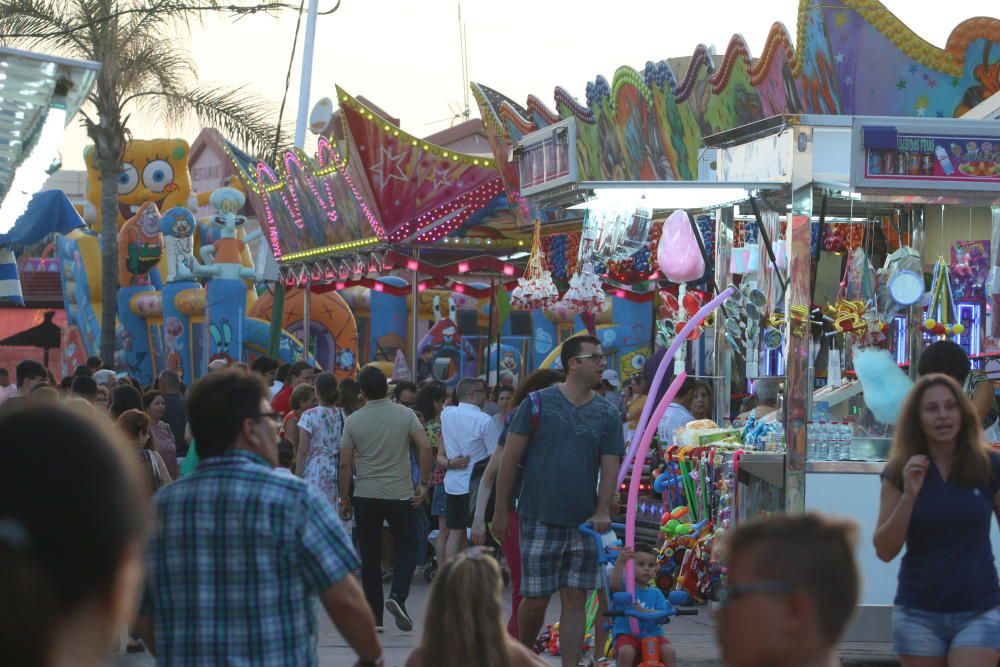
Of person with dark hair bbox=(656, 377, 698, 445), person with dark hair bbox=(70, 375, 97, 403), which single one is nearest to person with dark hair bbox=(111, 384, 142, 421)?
person with dark hair bbox=(70, 375, 97, 403)

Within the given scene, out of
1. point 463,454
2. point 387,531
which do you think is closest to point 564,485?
point 463,454

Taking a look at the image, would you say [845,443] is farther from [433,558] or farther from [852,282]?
[433,558]

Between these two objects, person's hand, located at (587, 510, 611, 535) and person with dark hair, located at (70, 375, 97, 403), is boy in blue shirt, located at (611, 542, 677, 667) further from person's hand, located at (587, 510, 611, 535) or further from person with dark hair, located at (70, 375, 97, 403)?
person with dark hair, located at (70, 375, 97, 403)

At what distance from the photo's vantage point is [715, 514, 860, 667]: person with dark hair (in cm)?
235

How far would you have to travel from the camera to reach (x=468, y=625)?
407 cm

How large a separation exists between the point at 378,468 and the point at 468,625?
485 cm

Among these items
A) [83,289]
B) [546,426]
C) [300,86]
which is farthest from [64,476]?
[83,289]

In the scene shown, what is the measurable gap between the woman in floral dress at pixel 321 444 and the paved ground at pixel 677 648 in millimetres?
942

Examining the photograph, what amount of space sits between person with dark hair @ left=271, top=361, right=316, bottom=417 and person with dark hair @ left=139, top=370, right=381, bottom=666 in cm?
858

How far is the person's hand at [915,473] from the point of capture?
4645mm

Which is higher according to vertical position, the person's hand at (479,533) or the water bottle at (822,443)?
the water bottle at (822,443)

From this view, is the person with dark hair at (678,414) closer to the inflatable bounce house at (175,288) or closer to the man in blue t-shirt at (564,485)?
the man in blue t-shirt at (564,485)

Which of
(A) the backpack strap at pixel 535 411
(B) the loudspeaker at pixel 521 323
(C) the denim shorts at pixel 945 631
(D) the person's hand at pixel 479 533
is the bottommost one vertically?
(D) the person's hand at pixel 479 533

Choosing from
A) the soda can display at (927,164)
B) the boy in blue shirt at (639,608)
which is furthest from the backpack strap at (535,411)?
the soda can display at (927,164)
